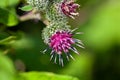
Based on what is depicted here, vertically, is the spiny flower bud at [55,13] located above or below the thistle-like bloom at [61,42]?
above

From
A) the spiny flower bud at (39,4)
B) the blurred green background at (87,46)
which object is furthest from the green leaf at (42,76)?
the spiny flower bud at (39,4)

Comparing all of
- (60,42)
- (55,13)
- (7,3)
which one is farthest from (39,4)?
(7,3)

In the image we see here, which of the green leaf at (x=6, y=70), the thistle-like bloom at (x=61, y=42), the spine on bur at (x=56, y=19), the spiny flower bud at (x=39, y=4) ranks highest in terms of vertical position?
the spiny flower bud at (x=39, y=4)

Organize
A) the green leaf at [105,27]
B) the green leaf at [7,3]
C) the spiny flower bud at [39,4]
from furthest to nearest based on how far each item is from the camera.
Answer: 1. the green leaf at [105,27]
2. the green leaf at [7,3]
3. the spiny flower bud at [39,4]

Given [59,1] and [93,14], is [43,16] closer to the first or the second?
[59,1]

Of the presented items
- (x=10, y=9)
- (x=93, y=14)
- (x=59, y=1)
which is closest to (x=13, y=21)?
(x=10, y=9)

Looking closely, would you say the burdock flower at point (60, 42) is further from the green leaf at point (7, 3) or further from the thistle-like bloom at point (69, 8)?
the green leaf at point (7, 3)

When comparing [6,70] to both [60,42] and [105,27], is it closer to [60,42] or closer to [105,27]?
[60,42]
